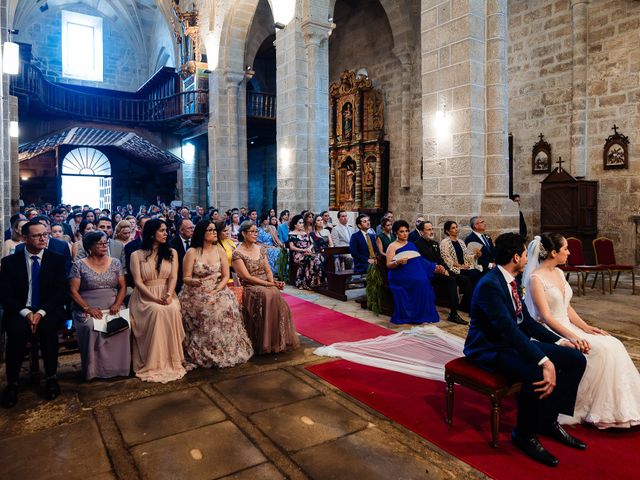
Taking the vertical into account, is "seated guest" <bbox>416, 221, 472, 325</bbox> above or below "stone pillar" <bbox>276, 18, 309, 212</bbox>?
below

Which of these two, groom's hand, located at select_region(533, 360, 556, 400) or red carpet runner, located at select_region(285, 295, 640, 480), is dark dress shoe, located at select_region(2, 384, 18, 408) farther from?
groom's hand, located at select_region(533, 360, 556, 400)

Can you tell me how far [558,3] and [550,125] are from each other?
2487 mm

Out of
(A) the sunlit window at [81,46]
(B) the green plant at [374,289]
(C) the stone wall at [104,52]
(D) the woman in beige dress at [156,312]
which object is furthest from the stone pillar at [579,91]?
(A) the sunlit window at [81,46]

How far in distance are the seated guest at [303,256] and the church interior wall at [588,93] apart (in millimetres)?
5440

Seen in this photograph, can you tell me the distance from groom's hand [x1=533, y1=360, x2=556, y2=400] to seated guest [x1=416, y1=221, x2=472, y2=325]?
309cm

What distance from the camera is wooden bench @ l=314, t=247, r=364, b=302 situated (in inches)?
283

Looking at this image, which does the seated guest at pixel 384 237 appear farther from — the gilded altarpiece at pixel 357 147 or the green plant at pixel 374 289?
the gilded altarpiece at pixel 357 147

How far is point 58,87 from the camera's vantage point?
1612cm

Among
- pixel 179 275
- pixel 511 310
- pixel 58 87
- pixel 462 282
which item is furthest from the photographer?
pixel 58 87

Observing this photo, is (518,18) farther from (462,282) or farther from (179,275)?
(179,275)

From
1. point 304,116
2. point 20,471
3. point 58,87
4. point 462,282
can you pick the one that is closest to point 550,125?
point 304,116

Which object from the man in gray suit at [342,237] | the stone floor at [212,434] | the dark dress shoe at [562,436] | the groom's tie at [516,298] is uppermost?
the man in gray suit at [342,237]

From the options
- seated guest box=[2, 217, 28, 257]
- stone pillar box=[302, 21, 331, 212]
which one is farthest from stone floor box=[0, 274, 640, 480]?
stone pillar box=[302, 21, 331, 212]

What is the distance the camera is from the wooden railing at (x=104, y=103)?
568 inches
